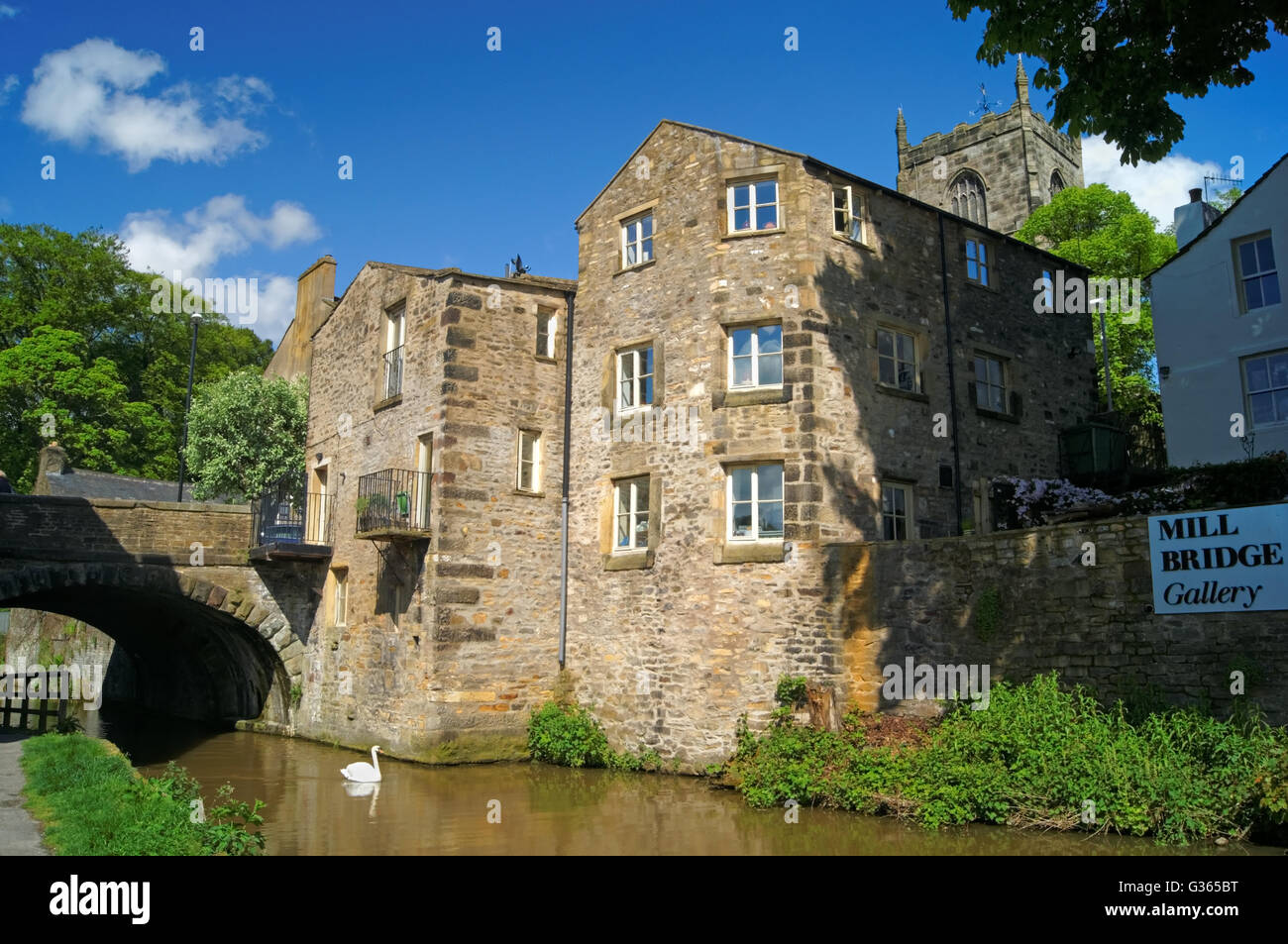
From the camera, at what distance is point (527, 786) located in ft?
49.8

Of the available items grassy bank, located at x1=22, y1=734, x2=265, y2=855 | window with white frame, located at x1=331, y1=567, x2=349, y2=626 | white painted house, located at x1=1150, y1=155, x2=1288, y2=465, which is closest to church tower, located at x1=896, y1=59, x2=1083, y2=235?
white painted house, located at x1=1150, y1=155, x2=1288, y2=465

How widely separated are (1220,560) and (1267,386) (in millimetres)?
11320

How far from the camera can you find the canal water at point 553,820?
10875 mm

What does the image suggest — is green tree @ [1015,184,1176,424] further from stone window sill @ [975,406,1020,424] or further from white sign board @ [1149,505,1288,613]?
white sign board @ [1149,505,1288,613]

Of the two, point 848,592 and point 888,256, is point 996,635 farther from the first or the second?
point 888,256

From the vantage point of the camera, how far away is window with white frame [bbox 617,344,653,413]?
1733cm

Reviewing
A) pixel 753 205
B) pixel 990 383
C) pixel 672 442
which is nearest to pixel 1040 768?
pixel 672 442

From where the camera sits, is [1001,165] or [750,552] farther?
[1001,165]

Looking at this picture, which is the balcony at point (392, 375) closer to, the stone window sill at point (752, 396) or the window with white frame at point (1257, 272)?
the stone window sill at point (752, 396)

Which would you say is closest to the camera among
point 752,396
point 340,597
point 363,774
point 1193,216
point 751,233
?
point 363,774

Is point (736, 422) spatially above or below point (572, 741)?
above

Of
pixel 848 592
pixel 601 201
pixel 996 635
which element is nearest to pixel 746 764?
pixel 848 592

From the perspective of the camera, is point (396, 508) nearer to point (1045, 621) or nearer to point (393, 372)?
point (393, 372)

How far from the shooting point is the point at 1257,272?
20281 millimetres
